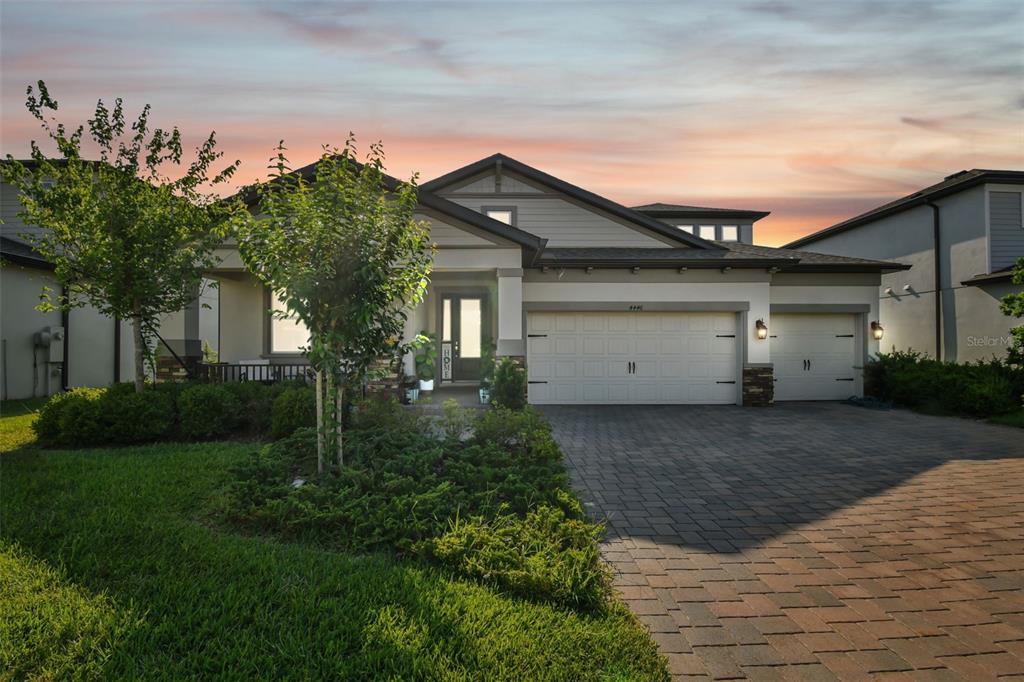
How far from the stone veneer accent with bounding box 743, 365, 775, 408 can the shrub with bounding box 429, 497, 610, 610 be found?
10.2 meters

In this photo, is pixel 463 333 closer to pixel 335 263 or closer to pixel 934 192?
pixel 335 263

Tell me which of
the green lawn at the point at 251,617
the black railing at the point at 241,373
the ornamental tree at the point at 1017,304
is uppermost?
the ornamental tree at the point at 1017,304

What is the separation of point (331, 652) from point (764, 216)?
19.5 m

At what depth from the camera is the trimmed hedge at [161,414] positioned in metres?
7.82

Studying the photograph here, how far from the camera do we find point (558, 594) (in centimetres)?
354

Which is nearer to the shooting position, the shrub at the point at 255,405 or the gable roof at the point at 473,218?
the shrub at the point at 255,405

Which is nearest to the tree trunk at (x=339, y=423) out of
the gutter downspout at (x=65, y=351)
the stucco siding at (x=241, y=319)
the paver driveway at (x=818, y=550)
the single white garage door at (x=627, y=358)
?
the paver driveway at (x=818, y=550)

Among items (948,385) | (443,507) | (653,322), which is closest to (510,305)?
(653,322)

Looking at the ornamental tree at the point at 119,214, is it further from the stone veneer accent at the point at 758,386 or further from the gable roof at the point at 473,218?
the stone veneer accent at the point at 758,386

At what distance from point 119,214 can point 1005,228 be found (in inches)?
843

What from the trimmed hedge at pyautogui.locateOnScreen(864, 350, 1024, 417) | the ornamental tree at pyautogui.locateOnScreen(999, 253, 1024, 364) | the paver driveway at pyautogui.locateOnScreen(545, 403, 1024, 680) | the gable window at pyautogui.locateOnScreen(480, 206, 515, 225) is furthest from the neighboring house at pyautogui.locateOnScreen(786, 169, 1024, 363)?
the gable window at pyautogui.locateOnScreen(480, 206, 515, 225)

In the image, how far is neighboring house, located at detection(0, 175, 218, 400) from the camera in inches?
461

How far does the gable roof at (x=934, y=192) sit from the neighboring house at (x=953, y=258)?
3 cm

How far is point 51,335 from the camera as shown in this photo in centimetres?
1406
